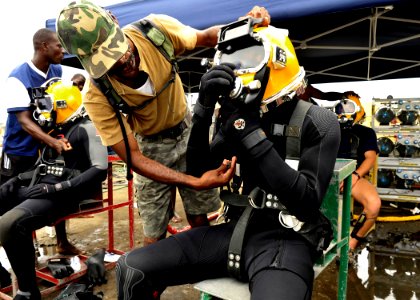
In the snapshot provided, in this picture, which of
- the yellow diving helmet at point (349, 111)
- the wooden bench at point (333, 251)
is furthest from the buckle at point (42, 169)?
the yellow diving helmet at point (349, 111)

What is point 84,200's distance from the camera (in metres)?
3.14

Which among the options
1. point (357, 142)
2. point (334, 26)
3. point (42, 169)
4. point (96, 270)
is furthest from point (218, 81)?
point (334, 26)

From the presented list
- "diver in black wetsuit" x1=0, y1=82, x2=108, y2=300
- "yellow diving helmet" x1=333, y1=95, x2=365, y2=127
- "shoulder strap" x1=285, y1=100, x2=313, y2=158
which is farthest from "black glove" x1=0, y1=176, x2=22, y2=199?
"yellow diving helmet" x1=333, y1=95, x2=365, y2=127

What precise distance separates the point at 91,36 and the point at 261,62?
92cm

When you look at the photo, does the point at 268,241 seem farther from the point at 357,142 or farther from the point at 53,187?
the point at 357,142

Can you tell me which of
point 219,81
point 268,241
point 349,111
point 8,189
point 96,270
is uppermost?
point 219,81

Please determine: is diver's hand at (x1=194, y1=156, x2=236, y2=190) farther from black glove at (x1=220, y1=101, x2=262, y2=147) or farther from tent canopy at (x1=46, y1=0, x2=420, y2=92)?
tent canopy at (x1=46, y1=0, x2=420, y2=92)

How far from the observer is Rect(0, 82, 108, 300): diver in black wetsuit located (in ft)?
8.44

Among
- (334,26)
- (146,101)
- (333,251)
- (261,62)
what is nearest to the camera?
(261,62)

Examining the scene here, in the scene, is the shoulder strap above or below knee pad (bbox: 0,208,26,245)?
above

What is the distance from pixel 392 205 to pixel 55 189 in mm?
5599

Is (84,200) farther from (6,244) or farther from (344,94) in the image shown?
(344,94)

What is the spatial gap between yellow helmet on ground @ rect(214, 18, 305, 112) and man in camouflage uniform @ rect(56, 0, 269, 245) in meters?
0.23

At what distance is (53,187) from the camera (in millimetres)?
2779
